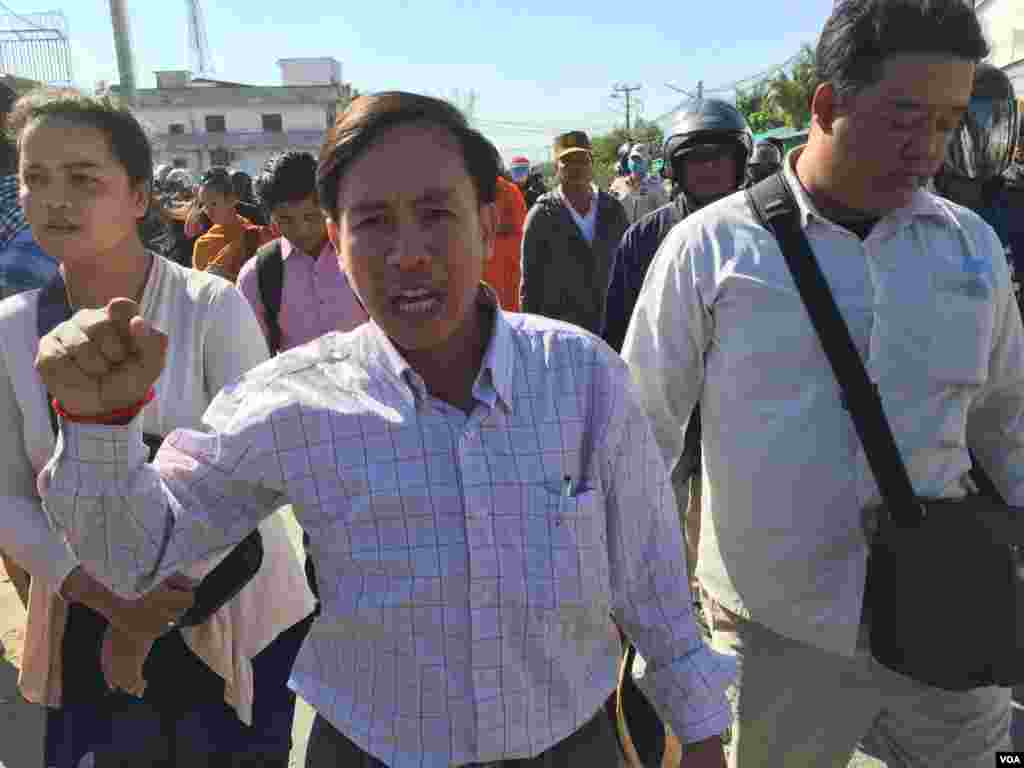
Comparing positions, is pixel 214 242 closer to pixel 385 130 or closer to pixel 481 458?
pixel 385 130

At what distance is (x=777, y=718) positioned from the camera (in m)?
1.93

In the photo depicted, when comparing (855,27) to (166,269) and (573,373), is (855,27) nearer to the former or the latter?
(573,373)

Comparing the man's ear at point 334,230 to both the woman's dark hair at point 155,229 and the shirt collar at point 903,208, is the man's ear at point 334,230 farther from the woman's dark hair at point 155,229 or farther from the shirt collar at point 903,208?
the shirt collar at point 903,208

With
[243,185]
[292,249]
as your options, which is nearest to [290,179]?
[292,249]

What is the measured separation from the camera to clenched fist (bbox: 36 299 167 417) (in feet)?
3.43

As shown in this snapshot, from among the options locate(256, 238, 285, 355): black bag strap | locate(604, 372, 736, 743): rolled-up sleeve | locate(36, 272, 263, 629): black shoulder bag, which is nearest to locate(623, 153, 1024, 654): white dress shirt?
locate(604, 372, 736, 743): rolled-up sleeve

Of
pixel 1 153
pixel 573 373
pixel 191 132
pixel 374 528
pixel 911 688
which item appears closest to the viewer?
pixel 374 528

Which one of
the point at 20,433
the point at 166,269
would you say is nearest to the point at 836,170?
the point at 166,269

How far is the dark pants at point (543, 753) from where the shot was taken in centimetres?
129

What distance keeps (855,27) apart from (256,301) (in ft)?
8.59

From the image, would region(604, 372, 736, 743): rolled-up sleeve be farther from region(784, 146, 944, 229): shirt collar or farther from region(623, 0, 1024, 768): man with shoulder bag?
region(784, 146, 944, 229): shirt collar

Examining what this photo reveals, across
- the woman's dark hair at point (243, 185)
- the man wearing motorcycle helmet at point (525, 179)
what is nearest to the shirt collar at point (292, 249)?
the woman's dark hair at point (243, 185)

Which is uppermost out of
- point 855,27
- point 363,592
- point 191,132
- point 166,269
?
point 191,132

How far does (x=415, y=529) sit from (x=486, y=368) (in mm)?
255
